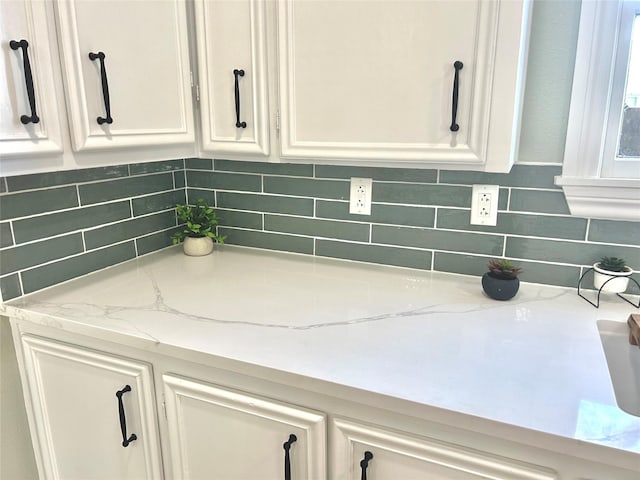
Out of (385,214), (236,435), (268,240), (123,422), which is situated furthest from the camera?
(268,240)

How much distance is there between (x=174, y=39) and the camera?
1416mm

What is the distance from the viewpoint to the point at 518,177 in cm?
143

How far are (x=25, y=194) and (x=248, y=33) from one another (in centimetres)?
77

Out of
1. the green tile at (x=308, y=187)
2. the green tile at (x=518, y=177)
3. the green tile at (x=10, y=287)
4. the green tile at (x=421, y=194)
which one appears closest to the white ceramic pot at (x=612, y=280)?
the green tile at (x=518, y=177)

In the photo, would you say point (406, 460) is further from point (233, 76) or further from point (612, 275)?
point (233, 76)

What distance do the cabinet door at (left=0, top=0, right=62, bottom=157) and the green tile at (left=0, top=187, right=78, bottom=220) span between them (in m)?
0.31

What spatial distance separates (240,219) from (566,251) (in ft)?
3.68

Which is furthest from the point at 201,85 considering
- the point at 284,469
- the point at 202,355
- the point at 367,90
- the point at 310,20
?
the point at 284,469

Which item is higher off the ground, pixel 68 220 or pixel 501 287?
pixel 68 220

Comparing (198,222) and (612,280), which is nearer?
(612,280)

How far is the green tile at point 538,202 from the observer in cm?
140

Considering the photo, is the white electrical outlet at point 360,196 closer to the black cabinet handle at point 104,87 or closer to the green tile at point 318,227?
the green tile at point 318,227

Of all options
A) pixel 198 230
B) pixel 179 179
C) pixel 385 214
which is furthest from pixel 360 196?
pixel 179 179

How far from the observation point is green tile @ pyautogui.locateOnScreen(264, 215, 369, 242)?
1.68 meters
